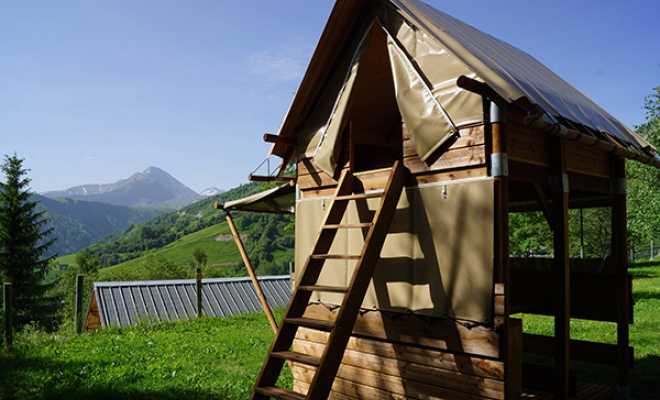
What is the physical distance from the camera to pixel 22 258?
35.5 m

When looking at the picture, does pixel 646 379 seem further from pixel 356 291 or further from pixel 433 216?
pixel 356 291

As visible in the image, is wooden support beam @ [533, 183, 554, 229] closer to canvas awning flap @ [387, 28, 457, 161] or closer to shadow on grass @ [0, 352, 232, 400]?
canvas awning flap @ [387, 28, 457, 161]

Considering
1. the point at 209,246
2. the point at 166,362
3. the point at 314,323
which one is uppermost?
the point at 314,323

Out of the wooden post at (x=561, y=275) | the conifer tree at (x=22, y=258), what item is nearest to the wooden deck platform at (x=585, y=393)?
the wooden post at (x=561, y=275)

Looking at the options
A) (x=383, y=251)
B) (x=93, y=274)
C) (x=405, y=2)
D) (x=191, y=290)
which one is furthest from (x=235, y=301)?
(x=93, y=274)

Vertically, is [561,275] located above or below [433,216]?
below

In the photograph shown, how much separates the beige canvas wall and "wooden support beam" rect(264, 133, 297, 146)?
153cm

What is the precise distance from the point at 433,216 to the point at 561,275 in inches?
61.9

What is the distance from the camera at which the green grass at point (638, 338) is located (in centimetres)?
744

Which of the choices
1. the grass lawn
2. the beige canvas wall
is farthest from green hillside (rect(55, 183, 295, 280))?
the beige canvas wall

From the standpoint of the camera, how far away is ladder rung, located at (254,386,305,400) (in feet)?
14.7

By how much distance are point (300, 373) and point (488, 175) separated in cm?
379

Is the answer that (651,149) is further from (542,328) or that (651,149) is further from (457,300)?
(542,328)

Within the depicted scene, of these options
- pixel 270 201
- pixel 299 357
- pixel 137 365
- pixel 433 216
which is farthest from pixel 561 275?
pixel 137 365
